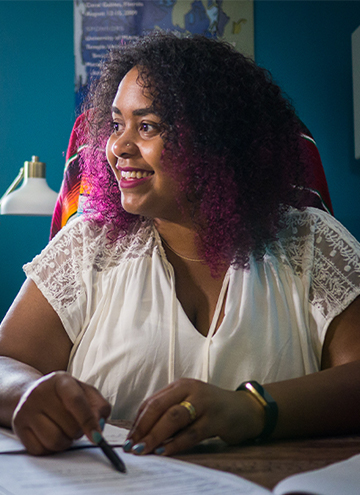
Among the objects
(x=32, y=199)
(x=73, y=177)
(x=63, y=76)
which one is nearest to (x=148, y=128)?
(x=73, y=177)

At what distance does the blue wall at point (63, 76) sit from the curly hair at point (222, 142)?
5.53 ft

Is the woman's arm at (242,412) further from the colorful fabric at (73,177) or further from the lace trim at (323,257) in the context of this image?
the colorful fabric at (73,177)

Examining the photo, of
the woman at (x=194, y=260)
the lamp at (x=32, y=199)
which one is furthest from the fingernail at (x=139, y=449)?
the lamp at (x=32, y=199)

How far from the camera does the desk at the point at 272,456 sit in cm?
59

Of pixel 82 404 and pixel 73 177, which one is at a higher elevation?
pixel 73 177

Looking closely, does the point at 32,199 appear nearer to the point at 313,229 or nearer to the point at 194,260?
the point at 194,260

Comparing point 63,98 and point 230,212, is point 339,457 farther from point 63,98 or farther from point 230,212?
point 63,98

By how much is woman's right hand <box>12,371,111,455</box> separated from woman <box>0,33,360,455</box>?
0.72ft

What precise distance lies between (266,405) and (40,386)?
0.30m

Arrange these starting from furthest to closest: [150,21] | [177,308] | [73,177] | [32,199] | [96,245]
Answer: [150,21] → [32,199] → [73,177] → [96,245] → [177,308]

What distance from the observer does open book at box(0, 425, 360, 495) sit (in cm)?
52

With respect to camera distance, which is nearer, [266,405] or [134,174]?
[266,405]

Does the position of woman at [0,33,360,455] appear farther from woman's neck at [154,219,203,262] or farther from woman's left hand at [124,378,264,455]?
woman's left hand at [124,378,264,455]

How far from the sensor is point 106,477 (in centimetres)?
56
